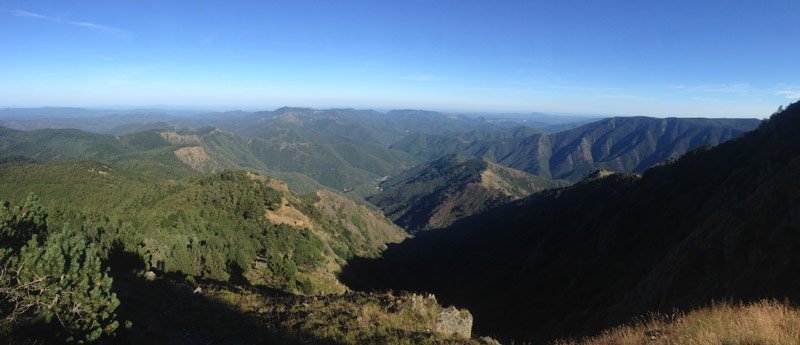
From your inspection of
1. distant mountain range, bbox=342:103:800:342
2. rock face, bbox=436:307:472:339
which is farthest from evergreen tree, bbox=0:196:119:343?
distant mountain range, bbox=342:103:800:342

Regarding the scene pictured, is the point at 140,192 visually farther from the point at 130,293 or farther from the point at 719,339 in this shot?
the point at 719,339

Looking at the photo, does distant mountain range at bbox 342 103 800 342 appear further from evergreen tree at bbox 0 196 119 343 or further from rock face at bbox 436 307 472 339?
evergreen tree at bbox 0 196 119 343

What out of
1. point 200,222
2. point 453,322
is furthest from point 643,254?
point 200,222

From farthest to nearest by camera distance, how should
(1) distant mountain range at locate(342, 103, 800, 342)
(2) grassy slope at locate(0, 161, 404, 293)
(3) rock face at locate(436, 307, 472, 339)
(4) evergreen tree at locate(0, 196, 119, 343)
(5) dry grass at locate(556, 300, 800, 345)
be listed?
(2) grassy slope at locate(0, 161, 404, 293), (1) distant mountain range at locate(342, 103, 800, 342), (3) rock face at locate(436, 307, 472, 339), (4) evergreen tree at locate(0, 196, 119, 343), (5) dry grass at locate(556, 300, 800, 345)

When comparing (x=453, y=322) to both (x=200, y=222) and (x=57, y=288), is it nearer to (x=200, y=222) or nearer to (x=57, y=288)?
(x=57, y=288)

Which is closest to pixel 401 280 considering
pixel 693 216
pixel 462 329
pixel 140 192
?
pixel 693 216

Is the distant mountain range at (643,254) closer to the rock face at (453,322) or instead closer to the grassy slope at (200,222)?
the rock face at (453,322)

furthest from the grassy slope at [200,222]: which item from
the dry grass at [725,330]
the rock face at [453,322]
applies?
the dry grass at [725,330]
